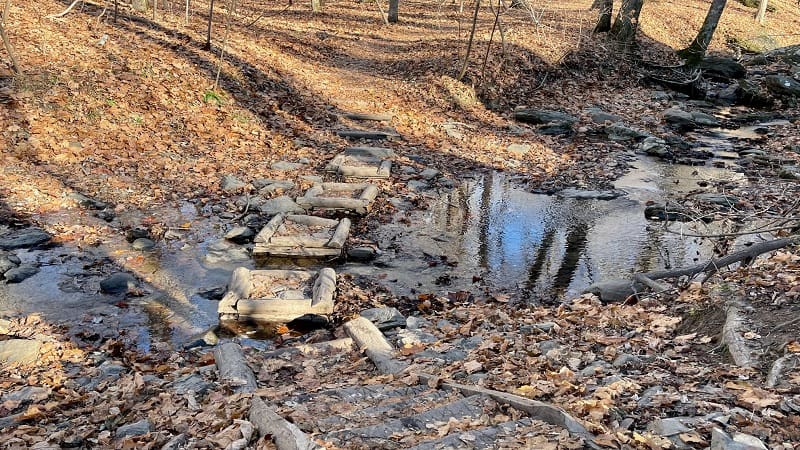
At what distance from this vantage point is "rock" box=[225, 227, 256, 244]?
8.74m

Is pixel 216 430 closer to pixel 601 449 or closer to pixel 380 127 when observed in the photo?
pixel 601 449

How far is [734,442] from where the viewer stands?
3127mm

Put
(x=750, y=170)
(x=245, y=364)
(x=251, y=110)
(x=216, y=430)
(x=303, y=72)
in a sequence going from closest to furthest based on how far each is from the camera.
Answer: (x=216, y=430) < (x=245, y=364) < (x=750, y=170) < (x=251, y=110) < (x=303, y=72)

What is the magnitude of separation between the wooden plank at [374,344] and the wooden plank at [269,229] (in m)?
2.51

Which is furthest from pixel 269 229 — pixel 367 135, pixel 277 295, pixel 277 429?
pixel 277 429

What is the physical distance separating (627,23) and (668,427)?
19633 mm

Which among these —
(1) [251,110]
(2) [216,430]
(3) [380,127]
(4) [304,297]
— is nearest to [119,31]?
(1) [251,110]

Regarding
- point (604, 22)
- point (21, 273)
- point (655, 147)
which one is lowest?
point (21, 273)

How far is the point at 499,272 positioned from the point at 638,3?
15916 mm

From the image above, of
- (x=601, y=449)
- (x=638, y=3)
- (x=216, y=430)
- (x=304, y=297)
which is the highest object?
(x=638, y=3)

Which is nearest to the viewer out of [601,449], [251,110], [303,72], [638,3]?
[601,449]

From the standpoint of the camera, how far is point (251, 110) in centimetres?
1328

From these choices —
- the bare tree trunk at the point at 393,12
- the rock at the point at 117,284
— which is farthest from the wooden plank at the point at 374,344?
the bare tree trunk at the point at 393,12

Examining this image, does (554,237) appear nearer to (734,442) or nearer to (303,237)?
(303,237)
